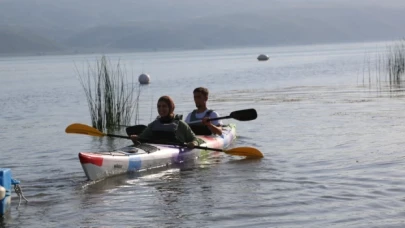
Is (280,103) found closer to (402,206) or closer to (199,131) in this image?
(199,131)

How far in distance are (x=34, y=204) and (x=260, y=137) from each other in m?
6.73

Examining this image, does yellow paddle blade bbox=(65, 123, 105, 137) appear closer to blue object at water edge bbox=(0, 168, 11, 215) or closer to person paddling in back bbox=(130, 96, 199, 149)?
person paddling in back bbox=(130, 96, 199, 149)

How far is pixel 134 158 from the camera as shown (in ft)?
36.1

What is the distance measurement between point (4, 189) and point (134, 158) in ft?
11.1

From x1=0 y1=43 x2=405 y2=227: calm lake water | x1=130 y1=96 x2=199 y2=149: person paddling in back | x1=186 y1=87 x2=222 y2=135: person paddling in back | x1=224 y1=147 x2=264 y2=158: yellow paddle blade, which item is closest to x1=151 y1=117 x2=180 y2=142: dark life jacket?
x1=130 y1=96 x2=199 y2=149: person paddling in back

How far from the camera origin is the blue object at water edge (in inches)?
311

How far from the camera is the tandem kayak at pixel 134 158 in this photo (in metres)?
10.3

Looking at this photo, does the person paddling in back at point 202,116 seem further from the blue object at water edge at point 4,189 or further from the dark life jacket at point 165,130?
the blue object at water edge at point 4,189

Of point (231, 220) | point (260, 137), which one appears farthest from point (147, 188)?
point (260, 137)

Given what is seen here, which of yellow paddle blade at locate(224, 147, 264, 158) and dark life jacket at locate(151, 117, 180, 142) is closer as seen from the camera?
dark life jacket at locate(151, 117, 180, 142)

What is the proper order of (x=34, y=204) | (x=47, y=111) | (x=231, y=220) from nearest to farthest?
(x=231, y=220)
(x=34, y=204)
(x=47, y=111)

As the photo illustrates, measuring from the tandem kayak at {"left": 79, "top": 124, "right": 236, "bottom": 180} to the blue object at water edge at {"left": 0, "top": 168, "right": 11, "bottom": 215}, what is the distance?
5.94ft

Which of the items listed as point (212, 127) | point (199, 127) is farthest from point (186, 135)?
point (199, 127)

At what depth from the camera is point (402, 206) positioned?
330 inches
